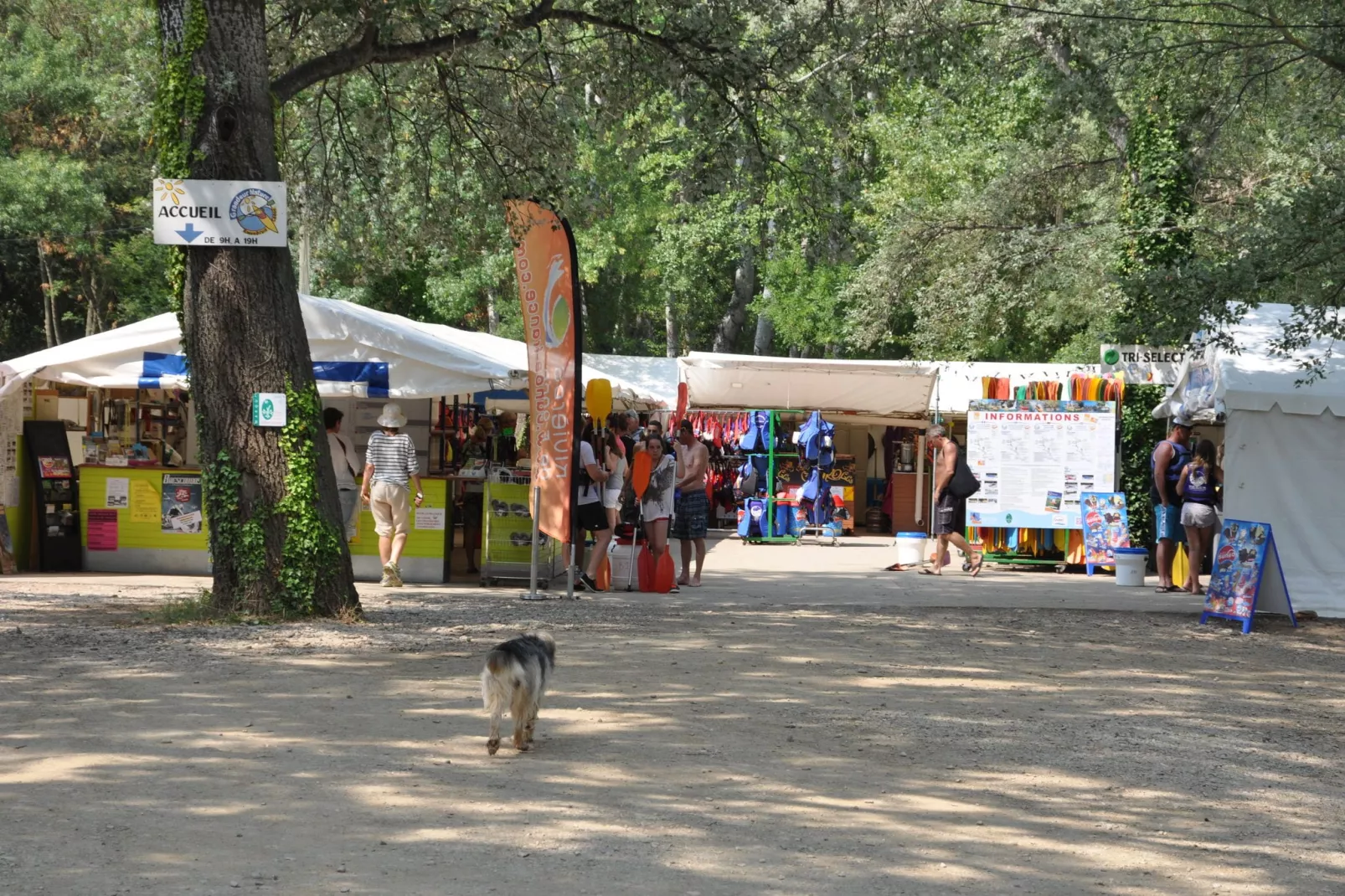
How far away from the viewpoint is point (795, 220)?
14922 millimetres

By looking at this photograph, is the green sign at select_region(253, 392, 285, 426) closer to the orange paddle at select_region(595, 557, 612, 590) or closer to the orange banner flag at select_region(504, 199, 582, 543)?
the orange banner flag at select_region(504, 199, 582, 543)

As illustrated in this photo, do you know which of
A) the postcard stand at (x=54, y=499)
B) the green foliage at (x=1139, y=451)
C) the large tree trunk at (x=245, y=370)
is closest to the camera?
the large tree trunk at (x=245, y=370)

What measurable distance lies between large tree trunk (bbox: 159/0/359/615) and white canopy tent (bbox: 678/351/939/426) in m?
13.3

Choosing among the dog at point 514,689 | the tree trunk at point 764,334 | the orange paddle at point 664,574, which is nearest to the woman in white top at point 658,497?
the orange paddle at point 664,574

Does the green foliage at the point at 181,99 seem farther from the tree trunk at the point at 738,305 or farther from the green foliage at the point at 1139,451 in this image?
the tree trunk at the point at 738,305

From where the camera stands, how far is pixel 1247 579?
44.4 feet

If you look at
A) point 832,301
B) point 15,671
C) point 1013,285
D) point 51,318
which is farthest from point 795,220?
point 51,318

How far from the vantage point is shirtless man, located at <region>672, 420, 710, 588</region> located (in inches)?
630

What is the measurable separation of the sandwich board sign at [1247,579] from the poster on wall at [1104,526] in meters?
5.11

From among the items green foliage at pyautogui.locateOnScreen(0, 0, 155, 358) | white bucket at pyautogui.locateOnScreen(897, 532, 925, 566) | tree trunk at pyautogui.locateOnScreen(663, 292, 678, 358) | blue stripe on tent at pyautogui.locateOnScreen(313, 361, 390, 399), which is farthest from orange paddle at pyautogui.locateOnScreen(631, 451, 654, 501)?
tree trunk at pyautogui.locateOnScreen(663, 292, 678, 358)

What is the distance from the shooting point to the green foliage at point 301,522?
1152 cm

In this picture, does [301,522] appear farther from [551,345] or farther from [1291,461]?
[1291,461]

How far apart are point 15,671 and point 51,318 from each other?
31.1 metres

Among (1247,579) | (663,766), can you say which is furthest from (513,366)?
(663,766)
